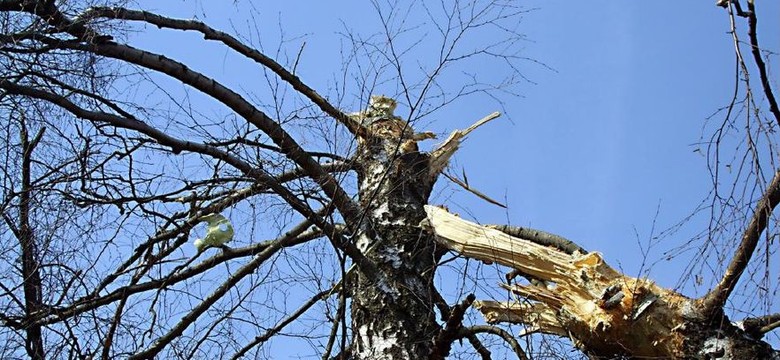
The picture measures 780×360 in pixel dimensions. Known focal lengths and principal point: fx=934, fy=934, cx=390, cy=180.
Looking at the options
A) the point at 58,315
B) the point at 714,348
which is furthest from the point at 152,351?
the point at 714,348

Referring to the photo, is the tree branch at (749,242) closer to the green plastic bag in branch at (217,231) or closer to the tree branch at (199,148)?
the tree branch at (199,148)

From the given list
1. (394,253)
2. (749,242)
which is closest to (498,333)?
(394,253)

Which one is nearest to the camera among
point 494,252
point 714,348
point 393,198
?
point 714,348

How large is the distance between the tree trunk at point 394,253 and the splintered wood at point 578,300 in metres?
0.22

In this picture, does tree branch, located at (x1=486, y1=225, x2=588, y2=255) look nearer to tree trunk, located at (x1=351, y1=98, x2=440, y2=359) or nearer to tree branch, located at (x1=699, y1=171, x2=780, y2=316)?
tree trunk, located at (x1=351, y1=98, x2=440, y2=359)

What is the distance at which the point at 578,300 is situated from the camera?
422 cm

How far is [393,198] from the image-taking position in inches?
206

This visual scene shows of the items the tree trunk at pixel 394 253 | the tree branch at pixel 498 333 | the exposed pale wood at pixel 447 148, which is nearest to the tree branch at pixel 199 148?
the tree trunk at pixel 394 253

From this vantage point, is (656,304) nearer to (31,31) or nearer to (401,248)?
(401,248)

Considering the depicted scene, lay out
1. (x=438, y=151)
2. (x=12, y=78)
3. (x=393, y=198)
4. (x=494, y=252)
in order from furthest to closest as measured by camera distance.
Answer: (x=438, y=151)
(x=393, y=198)
(x=494, y=252)
(x=12, y=78)

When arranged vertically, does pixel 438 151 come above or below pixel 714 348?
above

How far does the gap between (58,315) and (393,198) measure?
191 cm

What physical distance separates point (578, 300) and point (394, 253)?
1085 mm

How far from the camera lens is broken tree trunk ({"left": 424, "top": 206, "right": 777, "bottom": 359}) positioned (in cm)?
383
